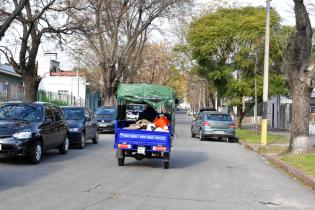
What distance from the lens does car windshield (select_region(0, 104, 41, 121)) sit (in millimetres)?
14320

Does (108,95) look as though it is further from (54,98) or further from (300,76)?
(300,76)

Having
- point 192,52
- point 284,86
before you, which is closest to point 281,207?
point 284,86

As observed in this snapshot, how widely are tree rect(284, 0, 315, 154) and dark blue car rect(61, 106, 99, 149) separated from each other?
7910 mm

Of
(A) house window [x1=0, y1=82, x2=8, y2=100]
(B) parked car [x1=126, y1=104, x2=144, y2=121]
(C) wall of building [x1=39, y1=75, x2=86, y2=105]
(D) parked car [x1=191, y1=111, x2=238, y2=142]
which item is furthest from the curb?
(C) wall of building [x1=39, y1=75, x2=86, y2=105]

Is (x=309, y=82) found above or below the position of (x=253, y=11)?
below

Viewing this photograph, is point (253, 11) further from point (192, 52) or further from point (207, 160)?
point (207, 160)

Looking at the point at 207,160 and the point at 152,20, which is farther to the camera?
the point at 152,20

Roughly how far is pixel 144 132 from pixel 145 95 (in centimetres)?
179

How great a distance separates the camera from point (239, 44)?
38.7 m

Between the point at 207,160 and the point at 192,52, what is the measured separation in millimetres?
25129

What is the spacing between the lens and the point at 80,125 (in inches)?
757

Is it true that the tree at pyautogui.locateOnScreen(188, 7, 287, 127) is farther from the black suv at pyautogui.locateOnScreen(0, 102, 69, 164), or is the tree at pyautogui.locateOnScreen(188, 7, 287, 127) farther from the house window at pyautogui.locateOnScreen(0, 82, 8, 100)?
the black suv at pyautogui.locateOnScreen(0, 102, 69, 164)

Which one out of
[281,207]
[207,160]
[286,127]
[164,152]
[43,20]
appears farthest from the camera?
[286,127]

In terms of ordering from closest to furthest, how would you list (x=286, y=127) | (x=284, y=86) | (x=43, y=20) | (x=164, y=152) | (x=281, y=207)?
(x=281, y=207) < (x=164, y=152) < (x=43, y=20) < (x=284, y=86) < (x=286, y=127)
